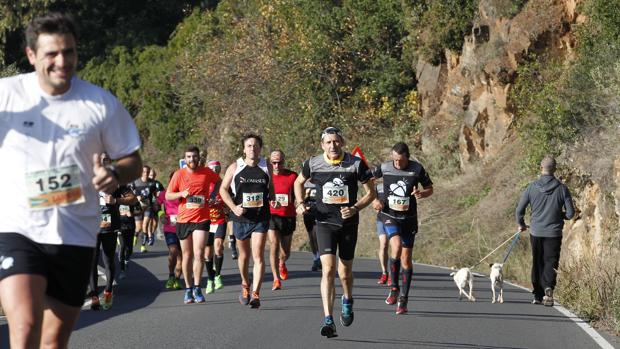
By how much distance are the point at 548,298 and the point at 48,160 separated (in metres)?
10.6

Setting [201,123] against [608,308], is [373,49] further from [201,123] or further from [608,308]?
[608,308]

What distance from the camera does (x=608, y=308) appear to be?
13367mm

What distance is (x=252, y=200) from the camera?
1485cm

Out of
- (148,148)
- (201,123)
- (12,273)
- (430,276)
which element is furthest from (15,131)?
(148,148)

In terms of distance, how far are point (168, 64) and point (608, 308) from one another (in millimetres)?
36463

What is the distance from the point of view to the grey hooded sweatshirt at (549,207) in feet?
52.9

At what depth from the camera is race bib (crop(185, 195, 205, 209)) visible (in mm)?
15350

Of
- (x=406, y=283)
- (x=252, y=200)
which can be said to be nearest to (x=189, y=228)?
(x=252, y=200)

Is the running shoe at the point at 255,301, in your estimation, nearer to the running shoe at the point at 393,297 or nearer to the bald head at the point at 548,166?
the running shoe at the point at 393,297

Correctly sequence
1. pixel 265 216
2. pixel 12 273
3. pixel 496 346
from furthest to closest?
pixel 265 216
pixel 496 346
pixel 12 273

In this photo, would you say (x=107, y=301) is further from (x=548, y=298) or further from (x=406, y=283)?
(x=548, y=298)

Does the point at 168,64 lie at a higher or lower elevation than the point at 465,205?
higher

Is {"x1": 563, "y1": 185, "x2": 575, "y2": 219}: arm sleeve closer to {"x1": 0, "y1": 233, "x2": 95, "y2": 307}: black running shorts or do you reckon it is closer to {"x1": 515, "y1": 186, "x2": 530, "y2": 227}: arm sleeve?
{"x1": 515, "y1": 186, "x2": 530, "y2": 227}: arm sleeve

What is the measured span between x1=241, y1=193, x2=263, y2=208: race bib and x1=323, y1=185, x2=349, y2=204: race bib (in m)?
2.63
